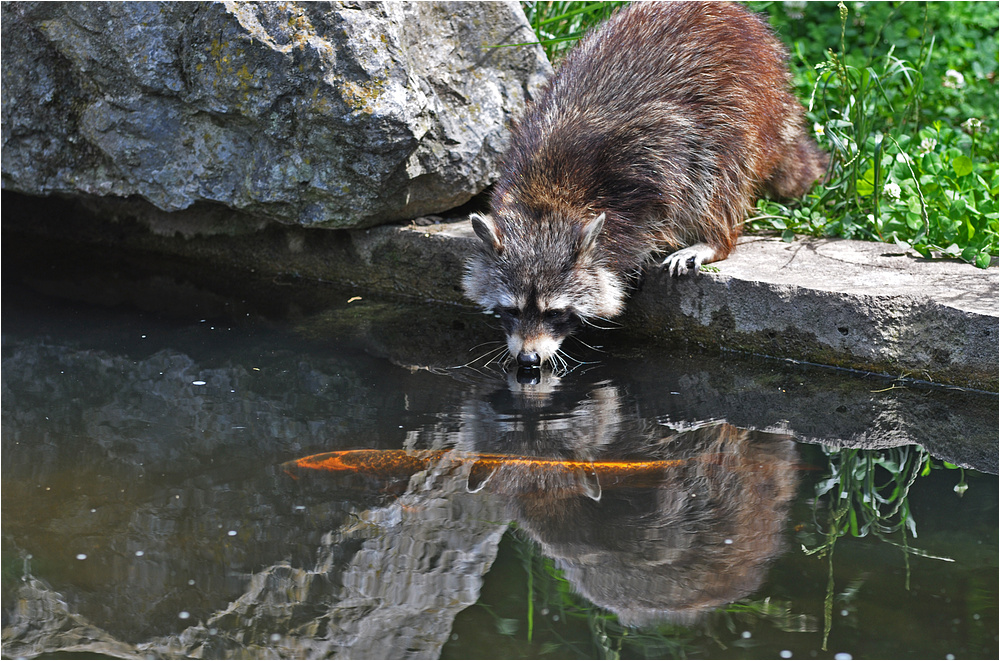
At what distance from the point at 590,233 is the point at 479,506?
5.45ft

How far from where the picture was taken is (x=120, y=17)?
177 inches

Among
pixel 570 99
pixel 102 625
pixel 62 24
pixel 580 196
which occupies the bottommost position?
pixel 102 625

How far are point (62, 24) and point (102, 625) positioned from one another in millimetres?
3629

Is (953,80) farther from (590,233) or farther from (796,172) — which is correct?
(590,233)

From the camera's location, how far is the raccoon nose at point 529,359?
3828mm

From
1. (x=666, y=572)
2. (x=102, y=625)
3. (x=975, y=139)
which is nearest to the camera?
(x=102, y=625)

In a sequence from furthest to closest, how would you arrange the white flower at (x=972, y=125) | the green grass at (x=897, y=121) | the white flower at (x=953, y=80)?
the white flower at (x=953, y=80) → the white flower at (x=972, y=125) → the green grass at (x=897, y=121)

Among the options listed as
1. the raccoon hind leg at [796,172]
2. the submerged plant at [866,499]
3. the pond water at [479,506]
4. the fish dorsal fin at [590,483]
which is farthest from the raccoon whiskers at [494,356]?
the raccoon hind leg at [796,172]

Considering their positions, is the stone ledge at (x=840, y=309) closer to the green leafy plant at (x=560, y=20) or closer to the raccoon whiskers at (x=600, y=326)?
the raccoon whiskers at (x=600, y=326)

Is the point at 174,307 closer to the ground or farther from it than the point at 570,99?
closer to the ground

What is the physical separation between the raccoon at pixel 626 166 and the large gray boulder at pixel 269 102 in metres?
0.50

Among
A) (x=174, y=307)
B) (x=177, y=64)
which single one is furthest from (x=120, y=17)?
(x=174, y=307)

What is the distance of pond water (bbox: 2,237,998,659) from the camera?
6.88 ft

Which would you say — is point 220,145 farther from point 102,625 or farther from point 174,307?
point 102,625
